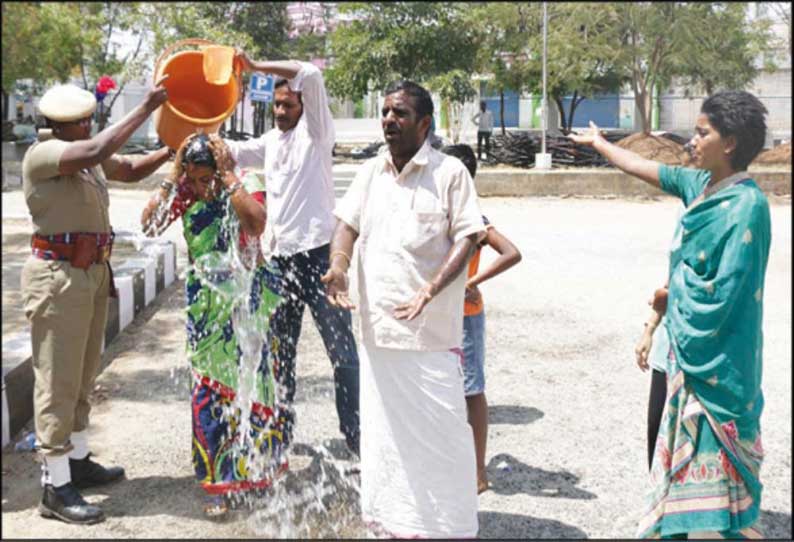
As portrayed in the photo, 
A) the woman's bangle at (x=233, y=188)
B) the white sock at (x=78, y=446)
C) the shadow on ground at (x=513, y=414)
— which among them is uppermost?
the woman's bangle at (x=233, y=188)

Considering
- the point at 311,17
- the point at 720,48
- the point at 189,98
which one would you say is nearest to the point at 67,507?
the point at 189,98

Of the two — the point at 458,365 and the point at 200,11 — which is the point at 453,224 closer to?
the point at 458,365

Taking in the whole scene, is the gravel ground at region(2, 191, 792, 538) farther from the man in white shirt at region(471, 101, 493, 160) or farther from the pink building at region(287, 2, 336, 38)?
the pink building at region(287, 2, 336, 38)

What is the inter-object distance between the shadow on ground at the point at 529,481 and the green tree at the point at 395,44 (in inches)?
562

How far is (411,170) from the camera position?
3.22m

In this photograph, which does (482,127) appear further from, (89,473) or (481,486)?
(89,473)

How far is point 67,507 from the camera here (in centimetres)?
376

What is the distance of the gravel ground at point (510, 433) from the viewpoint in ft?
12.6

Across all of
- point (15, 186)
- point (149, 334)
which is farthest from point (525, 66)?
point (149, 334)

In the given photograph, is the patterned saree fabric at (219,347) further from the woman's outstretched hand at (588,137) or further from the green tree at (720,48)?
the green tree at (720,48)

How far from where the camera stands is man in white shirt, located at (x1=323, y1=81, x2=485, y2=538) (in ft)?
10.3

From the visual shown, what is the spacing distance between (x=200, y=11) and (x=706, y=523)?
777 centimetres

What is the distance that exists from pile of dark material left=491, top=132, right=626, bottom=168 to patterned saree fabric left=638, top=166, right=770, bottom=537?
1084 cm

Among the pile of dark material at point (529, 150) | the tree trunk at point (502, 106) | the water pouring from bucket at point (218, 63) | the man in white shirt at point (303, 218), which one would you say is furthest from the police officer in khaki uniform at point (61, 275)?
the tree trunk at point (502, 106)
